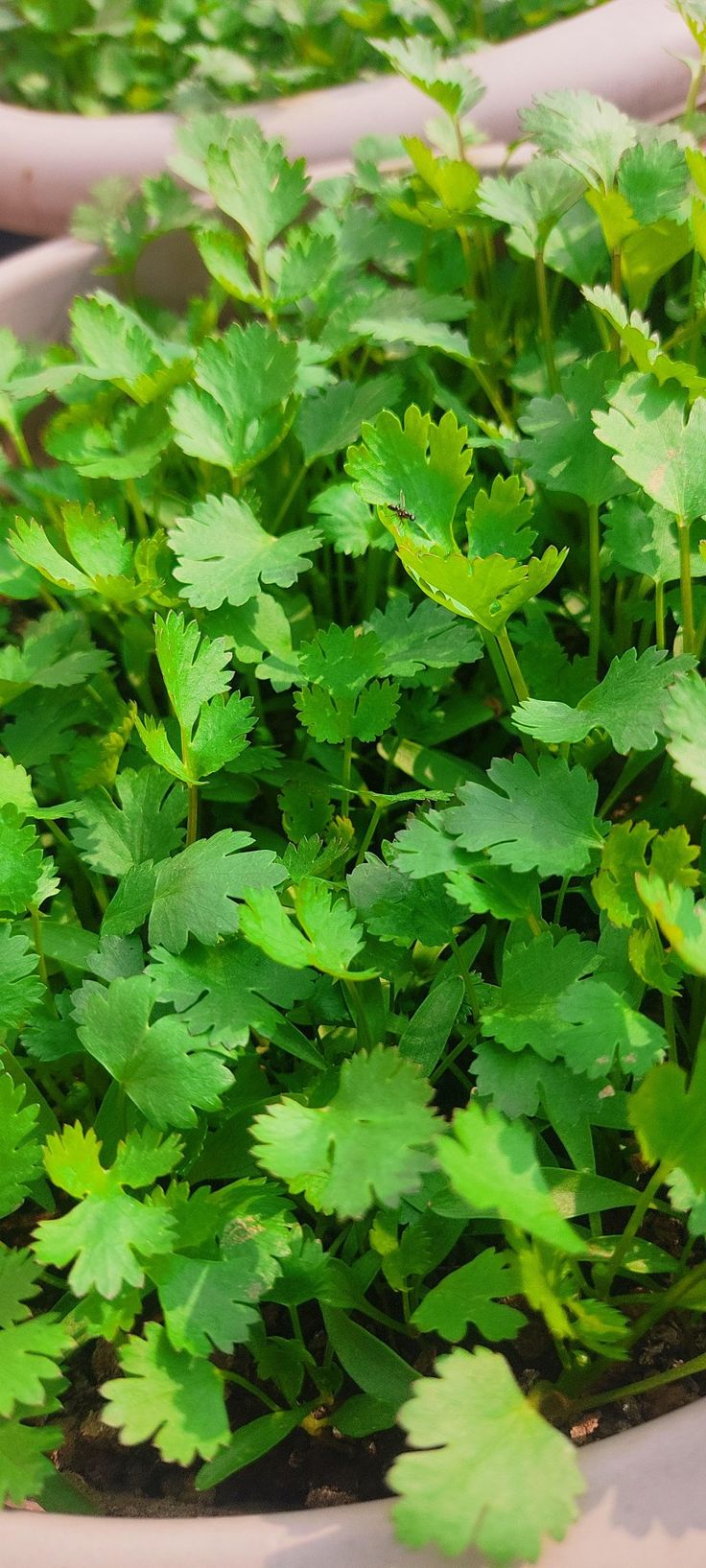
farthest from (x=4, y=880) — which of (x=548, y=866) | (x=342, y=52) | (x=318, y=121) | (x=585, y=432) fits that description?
(x=342, y=52)

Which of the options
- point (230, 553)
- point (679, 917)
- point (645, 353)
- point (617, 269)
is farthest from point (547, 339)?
point (679, 917)

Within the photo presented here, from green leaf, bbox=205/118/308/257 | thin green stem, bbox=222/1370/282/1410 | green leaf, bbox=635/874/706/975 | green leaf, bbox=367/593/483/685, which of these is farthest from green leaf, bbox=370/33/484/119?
thin green stem, bbox=222/1370/282/1410

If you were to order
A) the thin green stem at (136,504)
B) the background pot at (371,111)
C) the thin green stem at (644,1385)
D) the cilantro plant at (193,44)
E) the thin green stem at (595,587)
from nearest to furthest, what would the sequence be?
the thin green stem at (644,1385) → the thin green stem at (595,587) → the thin green stem at (136,504) → the background pot at (371,111) → the cilantro plant at (193,44)

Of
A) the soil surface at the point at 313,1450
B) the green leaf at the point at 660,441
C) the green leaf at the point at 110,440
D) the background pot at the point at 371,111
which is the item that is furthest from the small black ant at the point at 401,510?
the background pot at the point at 371,111

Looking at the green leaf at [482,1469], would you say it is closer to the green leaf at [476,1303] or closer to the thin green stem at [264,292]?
the green leaf at [476,1303]

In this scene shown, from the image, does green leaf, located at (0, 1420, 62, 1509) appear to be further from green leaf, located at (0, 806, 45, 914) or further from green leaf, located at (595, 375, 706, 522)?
green leaf, located at (595, 375, 706, 522)
